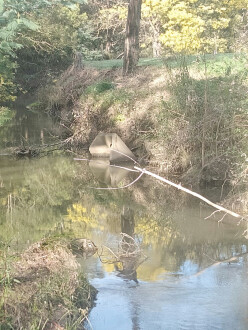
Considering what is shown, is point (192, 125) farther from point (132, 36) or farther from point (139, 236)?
point (132, 36)

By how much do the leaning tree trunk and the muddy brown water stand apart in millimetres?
6212

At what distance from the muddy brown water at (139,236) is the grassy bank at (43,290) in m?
0.35

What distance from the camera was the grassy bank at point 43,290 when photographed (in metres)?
5.16

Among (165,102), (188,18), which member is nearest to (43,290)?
(165,102)

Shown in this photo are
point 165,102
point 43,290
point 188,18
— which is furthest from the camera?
point 188,18

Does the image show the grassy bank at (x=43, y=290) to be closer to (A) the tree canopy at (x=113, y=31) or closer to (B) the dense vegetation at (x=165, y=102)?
(B) the dense vegetation at (x=165, y=102)

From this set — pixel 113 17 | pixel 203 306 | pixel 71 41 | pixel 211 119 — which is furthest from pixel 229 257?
pixel 113 17

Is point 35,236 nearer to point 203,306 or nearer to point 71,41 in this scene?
point 203,306

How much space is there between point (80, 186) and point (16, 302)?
7.80 meters

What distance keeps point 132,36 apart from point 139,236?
41.9 ft

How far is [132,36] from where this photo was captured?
67.2 ft

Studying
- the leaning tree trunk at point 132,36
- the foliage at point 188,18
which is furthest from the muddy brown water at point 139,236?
the foliage at point 188,18

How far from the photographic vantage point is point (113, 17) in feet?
126

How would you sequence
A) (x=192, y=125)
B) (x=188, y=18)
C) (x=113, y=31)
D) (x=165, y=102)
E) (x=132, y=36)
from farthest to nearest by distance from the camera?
(x=113, y=31)
(x=188, y=18)
(x=132, y=36)
(x=165, y=102)
(x=192, y=125)
